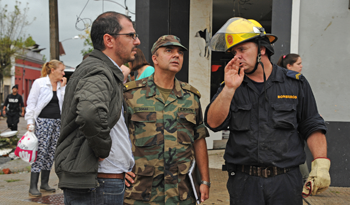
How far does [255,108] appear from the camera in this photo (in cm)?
254

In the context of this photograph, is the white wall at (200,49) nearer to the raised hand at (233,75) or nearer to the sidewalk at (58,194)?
the sidewalk at (58,194)

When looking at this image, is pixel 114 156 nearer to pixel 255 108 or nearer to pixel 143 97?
pixel 143 97

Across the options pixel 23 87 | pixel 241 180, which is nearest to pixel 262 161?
pixel 241 180

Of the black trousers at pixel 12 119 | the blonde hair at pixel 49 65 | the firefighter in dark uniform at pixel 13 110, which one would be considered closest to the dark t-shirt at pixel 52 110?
the blonde hair at pixel 49 65

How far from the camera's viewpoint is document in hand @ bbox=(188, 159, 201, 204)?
274cm

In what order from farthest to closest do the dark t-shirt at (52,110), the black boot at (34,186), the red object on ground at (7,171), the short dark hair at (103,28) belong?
1. the red object on ground at (7,171)
2. the dark t-shirt at (52,110)
3. the black boot at (34,186)
4. the short dark hair at (103,28)

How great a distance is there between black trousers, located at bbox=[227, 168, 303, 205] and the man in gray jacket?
2.89ft

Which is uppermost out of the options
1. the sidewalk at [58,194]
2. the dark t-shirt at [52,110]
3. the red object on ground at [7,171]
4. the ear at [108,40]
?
the ear at [108,40]

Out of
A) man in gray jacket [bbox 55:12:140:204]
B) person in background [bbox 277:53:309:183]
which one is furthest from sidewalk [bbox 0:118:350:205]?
man in gray jacket [bbox 55:12:140:204]

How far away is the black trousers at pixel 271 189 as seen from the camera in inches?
93.4

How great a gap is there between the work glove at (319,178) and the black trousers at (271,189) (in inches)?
3.3

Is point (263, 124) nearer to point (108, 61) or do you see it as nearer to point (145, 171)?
point (145, 171)

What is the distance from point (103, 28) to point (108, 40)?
82 mm

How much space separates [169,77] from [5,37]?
31806 millimetres
